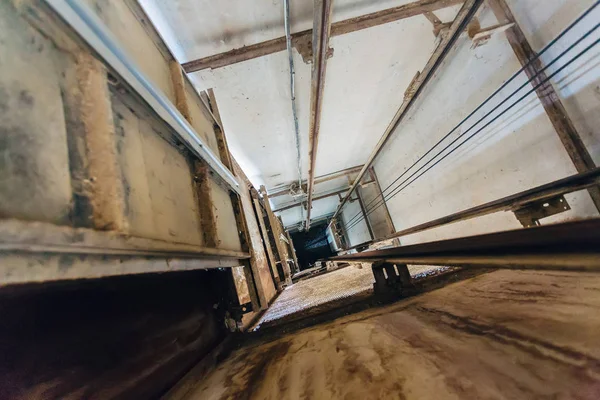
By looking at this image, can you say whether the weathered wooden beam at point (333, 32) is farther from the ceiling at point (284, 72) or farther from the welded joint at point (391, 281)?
the welded joint at point (391, 281)

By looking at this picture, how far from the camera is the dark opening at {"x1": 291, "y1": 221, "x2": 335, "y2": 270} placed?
13.3 metres

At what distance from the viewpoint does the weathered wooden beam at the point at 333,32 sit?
6.68 ft

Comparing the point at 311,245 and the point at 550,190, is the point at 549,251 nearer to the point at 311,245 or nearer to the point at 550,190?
the point at 550,190

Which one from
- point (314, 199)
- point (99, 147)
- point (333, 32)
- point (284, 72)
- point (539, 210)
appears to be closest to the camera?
point (99, 147)

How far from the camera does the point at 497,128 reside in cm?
266

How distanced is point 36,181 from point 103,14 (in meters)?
0.78

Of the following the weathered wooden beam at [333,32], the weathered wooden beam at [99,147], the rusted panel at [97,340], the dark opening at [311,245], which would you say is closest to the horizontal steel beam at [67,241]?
the weathered wooden beam at [99,147]

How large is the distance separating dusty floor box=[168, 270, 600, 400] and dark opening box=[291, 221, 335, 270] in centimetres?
1169

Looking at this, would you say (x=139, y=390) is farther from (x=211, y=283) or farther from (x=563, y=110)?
(x=563, y=110)

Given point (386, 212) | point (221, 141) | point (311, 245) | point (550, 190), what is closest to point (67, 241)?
point (221, 141)

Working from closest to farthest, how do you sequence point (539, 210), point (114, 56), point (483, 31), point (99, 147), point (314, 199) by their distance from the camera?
point (99, 147) < point (114, 56) < point (539, 210) < point (483, 31) < point (314, 199)

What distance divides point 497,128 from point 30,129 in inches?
136

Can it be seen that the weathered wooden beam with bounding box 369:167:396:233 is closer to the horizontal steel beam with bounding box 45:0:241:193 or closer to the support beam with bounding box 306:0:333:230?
the support beam with bounding box 306:0:333:230

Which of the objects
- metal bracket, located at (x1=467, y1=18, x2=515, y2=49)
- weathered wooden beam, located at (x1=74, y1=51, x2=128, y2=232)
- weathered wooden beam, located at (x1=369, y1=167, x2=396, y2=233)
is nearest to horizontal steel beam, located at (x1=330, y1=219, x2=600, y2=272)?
weathered wooden beam, located at (x1=74, y1=51, x2=128, y2=232)
